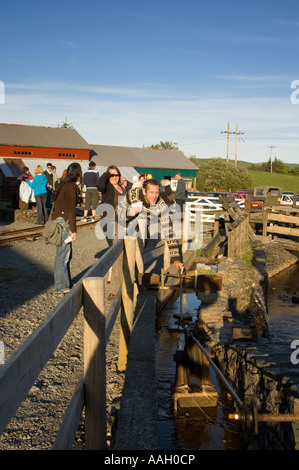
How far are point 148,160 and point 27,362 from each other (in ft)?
166

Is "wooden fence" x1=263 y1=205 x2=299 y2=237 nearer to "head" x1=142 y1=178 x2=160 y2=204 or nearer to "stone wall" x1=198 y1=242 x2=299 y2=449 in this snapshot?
"stone wall" x1=198 y1=242 x2=299 y2=449

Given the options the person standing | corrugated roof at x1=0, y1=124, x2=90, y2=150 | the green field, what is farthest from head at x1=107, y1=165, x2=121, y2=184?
the green field

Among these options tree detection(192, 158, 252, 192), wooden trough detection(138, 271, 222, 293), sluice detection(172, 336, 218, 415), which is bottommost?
sluice detection(172, 336, 218, 415)

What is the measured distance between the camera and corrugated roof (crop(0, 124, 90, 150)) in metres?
39.9

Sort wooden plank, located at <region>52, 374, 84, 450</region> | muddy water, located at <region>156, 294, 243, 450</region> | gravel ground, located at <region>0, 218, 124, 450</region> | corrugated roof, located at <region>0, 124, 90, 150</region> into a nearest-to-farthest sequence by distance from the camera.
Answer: wooden plank, located at <region>52, 374, 84, 450</region>, gravel ground, located at <region>0, 218, 124, 450</region>, muddy water, located at <region>156, 294, 243, 450</region>, corrugated roof, located at <region>0, 124, 90, 150</region>

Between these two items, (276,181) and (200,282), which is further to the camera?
(276,181)

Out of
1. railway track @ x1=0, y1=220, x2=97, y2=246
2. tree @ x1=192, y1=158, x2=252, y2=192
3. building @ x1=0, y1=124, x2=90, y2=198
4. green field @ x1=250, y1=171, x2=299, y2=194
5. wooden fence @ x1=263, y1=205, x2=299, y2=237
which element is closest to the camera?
railway track @ x1=0, y1=220, x2=97, y2=246

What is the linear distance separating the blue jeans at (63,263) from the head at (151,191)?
1.37 meters

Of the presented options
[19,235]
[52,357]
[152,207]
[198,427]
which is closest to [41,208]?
[19,235]

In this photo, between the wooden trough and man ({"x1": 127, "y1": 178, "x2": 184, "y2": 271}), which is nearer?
man ({"x1": 127, "y1": 178, "x2": 184, "y2": 271})

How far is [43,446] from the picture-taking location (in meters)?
3.35

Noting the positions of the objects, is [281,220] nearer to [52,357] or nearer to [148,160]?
[52,357]

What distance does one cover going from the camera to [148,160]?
2031 inches
